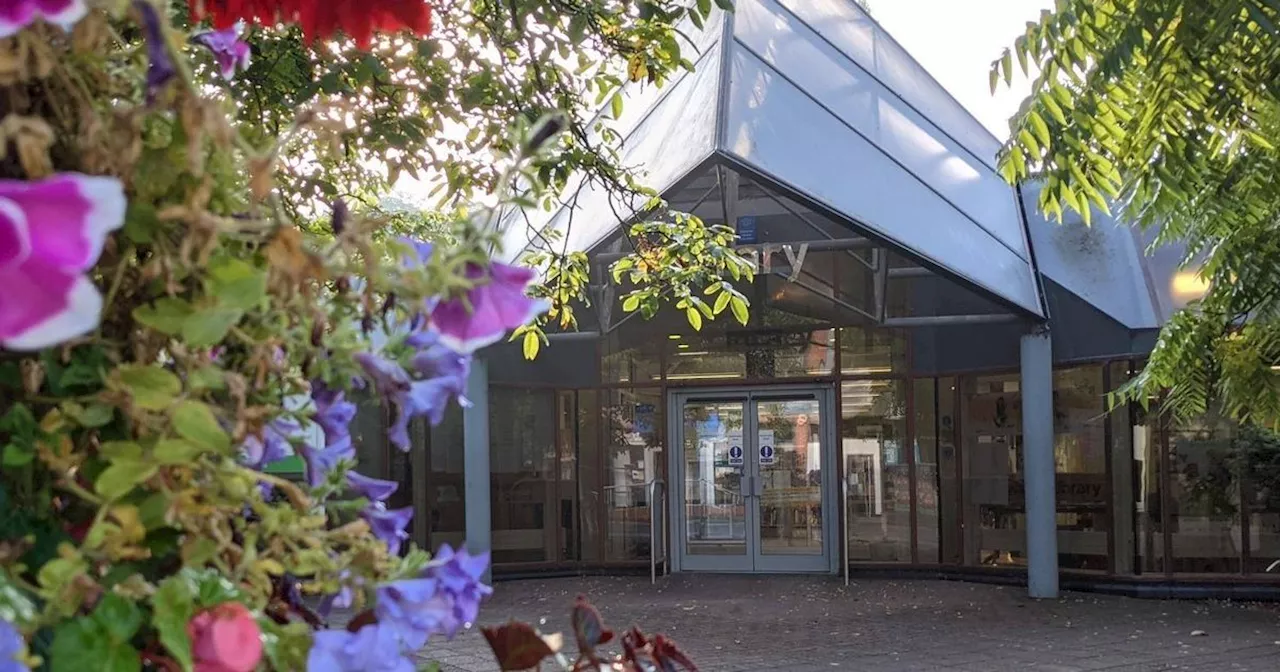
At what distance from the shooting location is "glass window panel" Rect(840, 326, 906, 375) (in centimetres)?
1314

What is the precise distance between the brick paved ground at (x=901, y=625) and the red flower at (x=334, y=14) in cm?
596

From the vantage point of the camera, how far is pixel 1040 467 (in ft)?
37.1

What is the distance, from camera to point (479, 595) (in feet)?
2.65

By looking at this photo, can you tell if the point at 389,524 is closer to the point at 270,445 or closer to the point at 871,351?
the point at 270,445

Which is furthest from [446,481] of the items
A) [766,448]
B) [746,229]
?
[746,229]

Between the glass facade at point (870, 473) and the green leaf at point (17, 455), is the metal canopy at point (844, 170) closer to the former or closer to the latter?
the glass facade at point (870, 473)

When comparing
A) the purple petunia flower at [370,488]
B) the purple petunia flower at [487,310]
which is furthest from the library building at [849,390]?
the purple petunia flower at [487,310]

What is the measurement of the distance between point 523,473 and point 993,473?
219 inches

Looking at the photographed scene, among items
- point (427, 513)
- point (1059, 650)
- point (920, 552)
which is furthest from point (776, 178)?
point (427, 513)

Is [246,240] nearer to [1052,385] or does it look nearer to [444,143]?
[444,143]

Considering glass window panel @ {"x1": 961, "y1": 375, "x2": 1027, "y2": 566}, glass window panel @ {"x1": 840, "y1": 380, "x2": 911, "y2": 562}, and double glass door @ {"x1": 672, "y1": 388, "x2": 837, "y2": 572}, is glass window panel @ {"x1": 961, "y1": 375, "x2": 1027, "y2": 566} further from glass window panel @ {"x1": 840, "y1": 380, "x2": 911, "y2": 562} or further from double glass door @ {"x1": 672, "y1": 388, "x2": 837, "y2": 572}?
double glass door @ {"x1": 672, "y1": 388, "x2": 837, "y2": 572}

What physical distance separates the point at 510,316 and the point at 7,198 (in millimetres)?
311

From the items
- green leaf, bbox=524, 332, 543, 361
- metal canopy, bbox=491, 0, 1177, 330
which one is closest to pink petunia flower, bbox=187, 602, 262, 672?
green leaf, bbox=524, 332, 543, 361

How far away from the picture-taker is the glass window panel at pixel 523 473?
45.3ft
